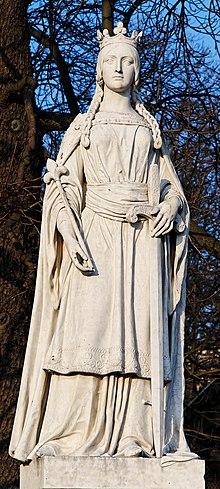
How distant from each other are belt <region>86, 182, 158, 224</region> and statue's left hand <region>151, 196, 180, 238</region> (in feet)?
0.15

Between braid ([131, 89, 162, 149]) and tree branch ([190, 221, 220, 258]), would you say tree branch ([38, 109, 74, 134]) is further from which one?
braid ([131, 89, 162, 149])

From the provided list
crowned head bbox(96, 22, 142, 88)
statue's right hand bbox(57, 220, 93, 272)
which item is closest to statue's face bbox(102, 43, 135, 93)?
crowned head bbox(96, 22, 142, 88)

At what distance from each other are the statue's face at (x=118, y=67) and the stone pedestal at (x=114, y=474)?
2.38 m

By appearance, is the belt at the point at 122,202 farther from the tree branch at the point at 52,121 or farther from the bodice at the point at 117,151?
the tree branch at the point at 52,121

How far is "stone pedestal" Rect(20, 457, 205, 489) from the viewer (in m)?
8.77

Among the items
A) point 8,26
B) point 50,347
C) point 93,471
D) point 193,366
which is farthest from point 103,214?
point 193,366

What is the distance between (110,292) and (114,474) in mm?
1127

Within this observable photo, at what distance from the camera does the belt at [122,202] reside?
938 cm

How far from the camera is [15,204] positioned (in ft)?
45.8

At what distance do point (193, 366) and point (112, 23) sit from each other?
4333 mm

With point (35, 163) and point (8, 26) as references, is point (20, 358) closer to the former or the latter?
point (35, 163)

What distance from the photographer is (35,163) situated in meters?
14.5

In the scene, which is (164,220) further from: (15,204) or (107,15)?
(107,15)

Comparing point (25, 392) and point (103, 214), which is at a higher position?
point (103, 214)
